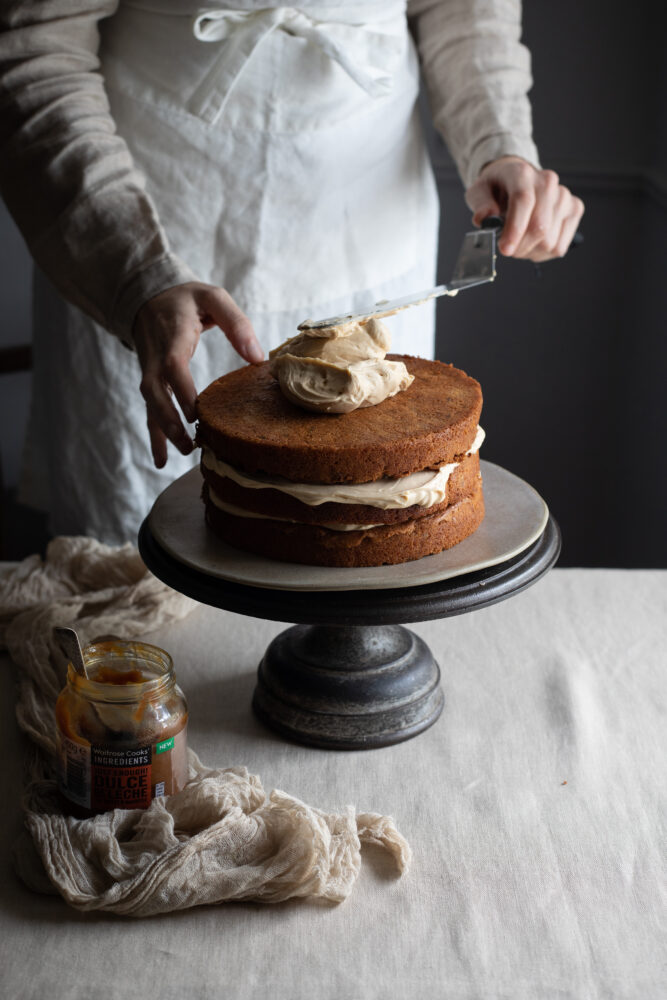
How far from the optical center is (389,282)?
1.61 metres

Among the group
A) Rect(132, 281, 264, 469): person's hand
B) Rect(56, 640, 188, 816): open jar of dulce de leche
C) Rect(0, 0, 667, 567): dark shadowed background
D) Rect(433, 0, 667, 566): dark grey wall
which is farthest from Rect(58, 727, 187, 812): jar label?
Rect(433, 0, 667, 566): dark grey wall

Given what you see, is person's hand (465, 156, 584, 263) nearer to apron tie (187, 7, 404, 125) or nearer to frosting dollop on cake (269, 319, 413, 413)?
apron tie (187, 7, 404, 125)

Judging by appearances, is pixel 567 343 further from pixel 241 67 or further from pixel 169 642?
pixel 169 642

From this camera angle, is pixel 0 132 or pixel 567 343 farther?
pixel 567 343

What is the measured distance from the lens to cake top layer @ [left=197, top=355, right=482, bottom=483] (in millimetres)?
909

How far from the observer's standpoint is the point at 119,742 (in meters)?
0.83

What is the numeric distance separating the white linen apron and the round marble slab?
1.68 feet

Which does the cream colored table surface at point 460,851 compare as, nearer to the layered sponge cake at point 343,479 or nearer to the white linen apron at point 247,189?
the layered sponge cake at point 343,479

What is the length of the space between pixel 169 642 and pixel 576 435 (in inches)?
73.7

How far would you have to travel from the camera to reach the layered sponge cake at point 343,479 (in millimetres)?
914

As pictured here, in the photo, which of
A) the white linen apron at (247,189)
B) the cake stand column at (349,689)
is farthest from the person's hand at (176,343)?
the white linen apron at (247,189)

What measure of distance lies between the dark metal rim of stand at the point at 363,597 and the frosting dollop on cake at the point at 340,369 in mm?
185

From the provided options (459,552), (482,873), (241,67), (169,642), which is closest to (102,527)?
(169,642)

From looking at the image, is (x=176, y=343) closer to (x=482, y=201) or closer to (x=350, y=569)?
(x=350, y=569)
